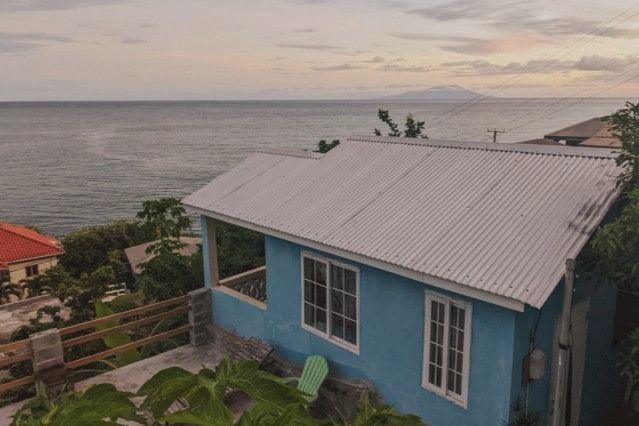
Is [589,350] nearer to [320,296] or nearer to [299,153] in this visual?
[320,296]

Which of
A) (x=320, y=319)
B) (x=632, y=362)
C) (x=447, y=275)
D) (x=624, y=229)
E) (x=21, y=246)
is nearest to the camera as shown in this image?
(x=624, y=229)

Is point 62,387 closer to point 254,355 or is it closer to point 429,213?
point 254,355

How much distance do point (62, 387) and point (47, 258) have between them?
32.9 meters

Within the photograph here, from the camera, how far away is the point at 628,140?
7.00 meters

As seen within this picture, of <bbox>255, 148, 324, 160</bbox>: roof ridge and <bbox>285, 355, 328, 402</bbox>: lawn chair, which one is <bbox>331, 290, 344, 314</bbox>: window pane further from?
<bbox>255, 148, 324, 160</bbox>: roof ridge

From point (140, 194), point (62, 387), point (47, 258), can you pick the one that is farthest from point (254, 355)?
point (140, 194)

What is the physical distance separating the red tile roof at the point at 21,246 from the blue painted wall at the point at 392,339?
32.3 metres

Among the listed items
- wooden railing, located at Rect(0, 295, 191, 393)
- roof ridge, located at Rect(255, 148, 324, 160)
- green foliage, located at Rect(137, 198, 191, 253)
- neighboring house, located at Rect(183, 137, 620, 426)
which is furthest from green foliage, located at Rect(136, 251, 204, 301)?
neighboring house, located at Rect(183, 137, 620, 426)

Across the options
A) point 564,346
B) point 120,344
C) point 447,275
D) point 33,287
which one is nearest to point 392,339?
point 447,275

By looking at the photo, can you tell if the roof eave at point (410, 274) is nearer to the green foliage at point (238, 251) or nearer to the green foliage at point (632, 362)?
the green foliage at point (632, 362)

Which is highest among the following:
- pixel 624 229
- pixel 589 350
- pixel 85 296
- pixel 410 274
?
pixel 624 229

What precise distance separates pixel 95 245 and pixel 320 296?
37054 mm

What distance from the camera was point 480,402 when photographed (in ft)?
23.4

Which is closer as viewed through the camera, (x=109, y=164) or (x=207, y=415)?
(x=207, y=415)
